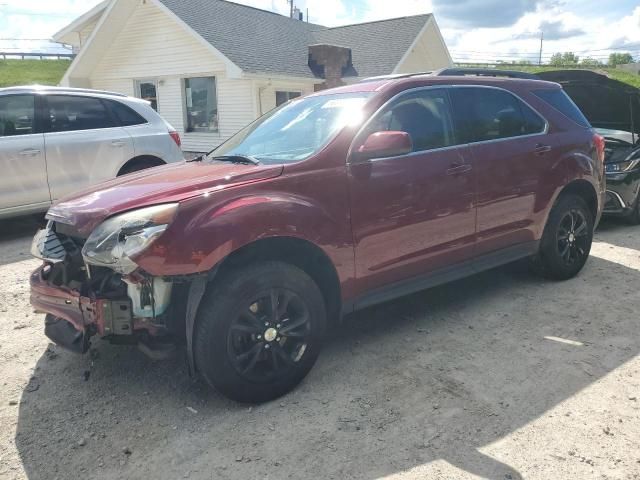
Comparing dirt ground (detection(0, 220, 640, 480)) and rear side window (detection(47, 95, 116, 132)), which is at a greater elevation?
rear side window (detection(47, 95, 116, 132))

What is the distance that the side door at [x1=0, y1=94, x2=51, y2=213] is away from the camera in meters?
6.38

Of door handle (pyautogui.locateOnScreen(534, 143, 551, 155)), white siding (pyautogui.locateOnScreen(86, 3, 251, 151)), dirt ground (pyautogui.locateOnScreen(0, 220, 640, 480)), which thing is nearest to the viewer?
dirt ground (pyautogui.locateOnScreen(0, 220, 640, 480))

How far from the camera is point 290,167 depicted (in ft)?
10.6

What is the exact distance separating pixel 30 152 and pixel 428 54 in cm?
1644

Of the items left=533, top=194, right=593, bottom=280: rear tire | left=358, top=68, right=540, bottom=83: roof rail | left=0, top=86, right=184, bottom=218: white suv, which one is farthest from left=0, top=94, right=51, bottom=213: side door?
left=533, top=194, right=593, bottom=280: rear tire

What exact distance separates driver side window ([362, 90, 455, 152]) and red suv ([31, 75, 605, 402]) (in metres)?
0.01

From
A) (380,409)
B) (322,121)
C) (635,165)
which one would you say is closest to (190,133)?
(635,165)

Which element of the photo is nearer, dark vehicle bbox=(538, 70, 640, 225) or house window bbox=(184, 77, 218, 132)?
dark vehicle bbox=(538, 70, 640, 225)

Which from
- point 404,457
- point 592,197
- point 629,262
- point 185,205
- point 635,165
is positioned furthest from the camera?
point 635,165

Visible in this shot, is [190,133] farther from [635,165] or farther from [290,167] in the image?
[290,167]

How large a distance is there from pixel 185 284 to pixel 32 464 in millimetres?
1129

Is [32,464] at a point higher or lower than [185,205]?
lower

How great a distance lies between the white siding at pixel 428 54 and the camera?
18.7 m

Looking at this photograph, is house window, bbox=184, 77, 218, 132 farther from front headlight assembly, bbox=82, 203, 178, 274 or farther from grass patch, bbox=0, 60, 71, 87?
grass patch, bbox=0, 60, 71, 87
